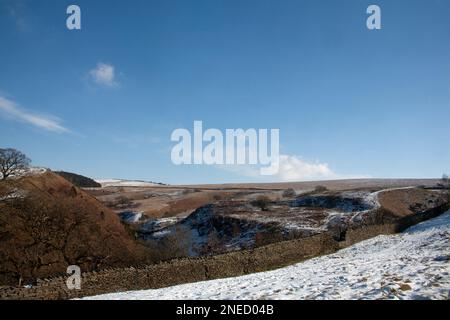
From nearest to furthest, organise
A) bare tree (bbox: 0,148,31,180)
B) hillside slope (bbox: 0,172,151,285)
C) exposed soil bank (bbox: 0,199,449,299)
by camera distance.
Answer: exposed soil bank (bbox: 0,199,449,299) < hillside slope (bbox: 0,172,151,285) < bare tree (bbox: 0,148,31,180)

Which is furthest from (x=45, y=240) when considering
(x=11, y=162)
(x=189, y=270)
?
(x=11, y=162)

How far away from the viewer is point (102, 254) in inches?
1478

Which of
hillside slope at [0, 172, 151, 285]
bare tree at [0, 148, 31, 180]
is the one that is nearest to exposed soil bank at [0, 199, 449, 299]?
hillside slope at [0, 172, 151, 285]

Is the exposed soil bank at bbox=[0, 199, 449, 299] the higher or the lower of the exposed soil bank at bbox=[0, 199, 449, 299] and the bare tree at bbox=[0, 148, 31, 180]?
the lower

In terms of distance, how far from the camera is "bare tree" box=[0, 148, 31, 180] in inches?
1945

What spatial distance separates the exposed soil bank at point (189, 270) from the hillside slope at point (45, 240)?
1212cm

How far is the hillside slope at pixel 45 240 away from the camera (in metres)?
30.8

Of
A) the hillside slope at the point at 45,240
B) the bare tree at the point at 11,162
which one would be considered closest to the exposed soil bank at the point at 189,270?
the hillside slope at the point at 45,240

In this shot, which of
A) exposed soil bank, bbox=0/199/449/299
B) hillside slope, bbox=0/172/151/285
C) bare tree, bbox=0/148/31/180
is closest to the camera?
exposed soil bank, bbox=0/199/449/299

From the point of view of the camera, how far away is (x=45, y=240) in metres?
34.3

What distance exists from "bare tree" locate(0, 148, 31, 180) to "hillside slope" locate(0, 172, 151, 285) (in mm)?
6547

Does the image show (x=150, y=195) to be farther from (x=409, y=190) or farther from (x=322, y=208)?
(x=409, y=190)

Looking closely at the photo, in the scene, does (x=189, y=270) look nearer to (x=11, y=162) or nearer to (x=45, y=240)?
(x=45, y=240)

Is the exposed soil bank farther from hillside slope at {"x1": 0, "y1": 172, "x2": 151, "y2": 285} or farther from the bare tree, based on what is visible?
the bare tree
